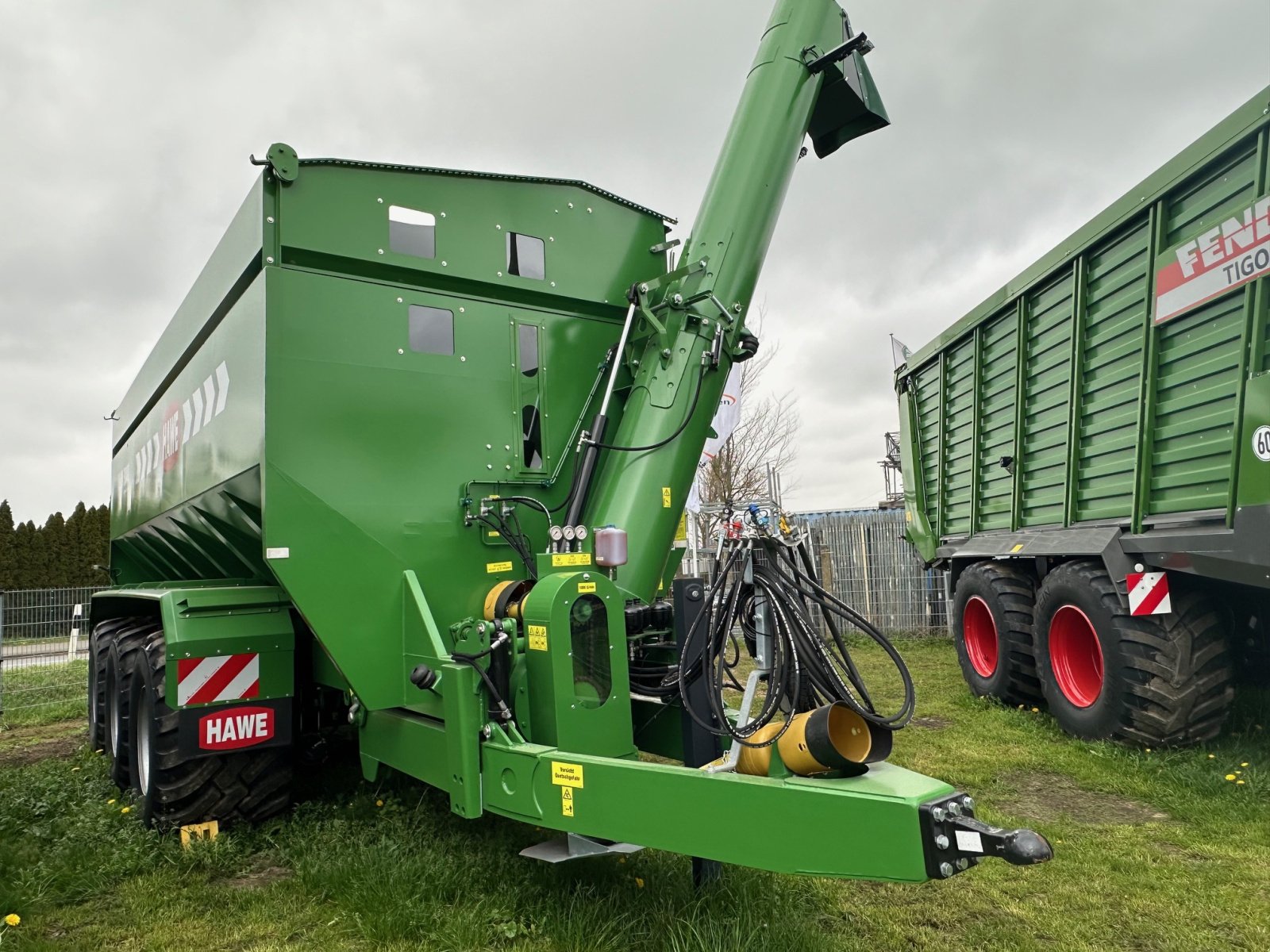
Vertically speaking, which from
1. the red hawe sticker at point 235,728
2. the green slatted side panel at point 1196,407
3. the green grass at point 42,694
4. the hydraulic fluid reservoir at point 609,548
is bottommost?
the green grass at point 42,694

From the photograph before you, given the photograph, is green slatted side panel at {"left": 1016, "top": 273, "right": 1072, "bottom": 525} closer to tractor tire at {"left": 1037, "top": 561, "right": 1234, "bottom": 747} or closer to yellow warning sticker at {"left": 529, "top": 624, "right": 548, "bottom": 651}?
tractor tire at {"left": 1037, "top": 561, "right": 1234, "bottom": 747}

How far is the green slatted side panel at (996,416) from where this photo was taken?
21.4ft

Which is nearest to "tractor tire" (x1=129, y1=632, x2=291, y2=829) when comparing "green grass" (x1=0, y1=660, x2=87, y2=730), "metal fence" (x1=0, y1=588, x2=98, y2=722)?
"green grass" (x1=0, y1=660, x2=87, y2=730)

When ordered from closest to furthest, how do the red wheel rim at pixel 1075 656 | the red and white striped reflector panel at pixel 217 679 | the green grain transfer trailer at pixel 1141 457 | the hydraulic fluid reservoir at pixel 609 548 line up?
the hydraulic fluid reservoir at pixel 609 548 → the red and white striped reflector panel at pixel 217 679 → the green grain transfer trailer at pixel 1141 457 → the red wheel rim at pixel 1075 656

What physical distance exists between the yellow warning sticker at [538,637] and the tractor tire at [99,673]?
3713 millimetres

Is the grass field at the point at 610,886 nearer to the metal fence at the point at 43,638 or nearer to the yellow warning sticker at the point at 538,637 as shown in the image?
the yellow warning sticker at the point at 538,637

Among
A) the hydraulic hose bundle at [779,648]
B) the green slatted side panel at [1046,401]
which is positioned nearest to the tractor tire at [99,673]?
the hydraulic hose bundle at [779,648]

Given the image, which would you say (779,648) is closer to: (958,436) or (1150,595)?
(1150,595)

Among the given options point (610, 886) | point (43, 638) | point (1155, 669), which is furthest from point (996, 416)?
point (43, 638)

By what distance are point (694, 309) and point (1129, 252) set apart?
2.93 metres

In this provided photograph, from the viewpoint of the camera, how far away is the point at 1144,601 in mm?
4730

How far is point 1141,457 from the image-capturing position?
16.0ft

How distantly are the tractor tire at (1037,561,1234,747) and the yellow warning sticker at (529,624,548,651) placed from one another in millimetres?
3559

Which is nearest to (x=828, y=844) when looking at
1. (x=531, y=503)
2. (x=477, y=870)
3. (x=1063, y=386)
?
(x=477, y=870)
